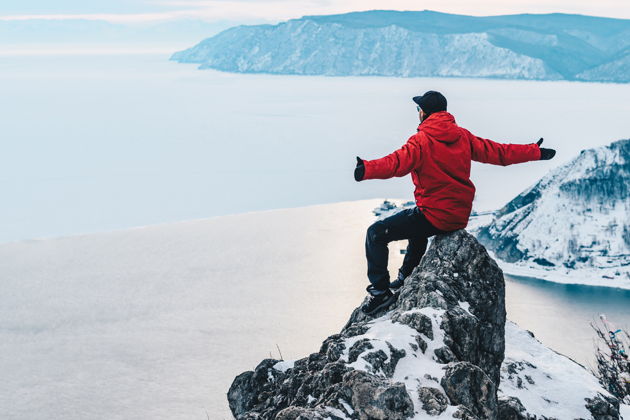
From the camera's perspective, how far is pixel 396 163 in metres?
6.20

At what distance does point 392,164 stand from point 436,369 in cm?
186

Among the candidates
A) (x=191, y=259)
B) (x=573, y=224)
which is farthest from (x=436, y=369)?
(x=573, y=224)

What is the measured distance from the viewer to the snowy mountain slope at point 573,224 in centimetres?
6081

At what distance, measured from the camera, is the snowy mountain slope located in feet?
200

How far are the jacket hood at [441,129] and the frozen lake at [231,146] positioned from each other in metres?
66.3

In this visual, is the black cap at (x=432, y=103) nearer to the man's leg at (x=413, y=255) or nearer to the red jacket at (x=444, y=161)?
the red jacket at (x=444, y=161)

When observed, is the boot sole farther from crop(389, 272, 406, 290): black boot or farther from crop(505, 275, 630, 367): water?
crop(505, 275, 630, 367): water

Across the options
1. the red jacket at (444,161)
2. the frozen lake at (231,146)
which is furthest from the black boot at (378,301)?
the frozen lake at (231,146)

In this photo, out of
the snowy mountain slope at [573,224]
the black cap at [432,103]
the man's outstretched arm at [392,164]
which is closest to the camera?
the man's outstretched arm at [392,164]

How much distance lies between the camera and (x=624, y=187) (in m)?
66.2

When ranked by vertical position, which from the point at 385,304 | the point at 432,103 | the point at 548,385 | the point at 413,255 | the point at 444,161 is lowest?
the point at 548,385

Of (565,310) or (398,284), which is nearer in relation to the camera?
(398,284)

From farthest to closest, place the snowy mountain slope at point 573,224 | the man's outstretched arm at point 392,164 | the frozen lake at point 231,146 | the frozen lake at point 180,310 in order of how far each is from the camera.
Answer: the frozen lake at point 231,146, the snowy mountain slope at point 573,224, the frozen lake at point 180,310, the man's outstretched arm at point 392,164

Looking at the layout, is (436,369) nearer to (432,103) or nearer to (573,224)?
(432,103)
